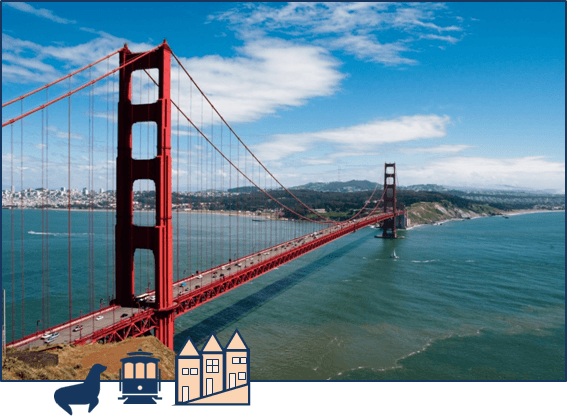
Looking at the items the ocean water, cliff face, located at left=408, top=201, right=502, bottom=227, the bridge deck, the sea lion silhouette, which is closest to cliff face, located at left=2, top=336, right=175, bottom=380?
the bridge deck

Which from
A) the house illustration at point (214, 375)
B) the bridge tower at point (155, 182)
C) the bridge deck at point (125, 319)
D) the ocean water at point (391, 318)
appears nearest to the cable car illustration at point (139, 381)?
the house illustration at point (214, 375)

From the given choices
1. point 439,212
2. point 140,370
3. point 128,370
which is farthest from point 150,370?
point 439,212

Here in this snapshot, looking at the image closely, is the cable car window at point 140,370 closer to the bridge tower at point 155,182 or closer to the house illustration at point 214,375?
the house illustration at point 214,375

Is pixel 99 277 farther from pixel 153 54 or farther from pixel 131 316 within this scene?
pixel 153 54

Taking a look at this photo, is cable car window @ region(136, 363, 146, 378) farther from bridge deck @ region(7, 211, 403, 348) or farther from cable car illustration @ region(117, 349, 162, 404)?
bridge deck @ region(7, 211, 403, 348)

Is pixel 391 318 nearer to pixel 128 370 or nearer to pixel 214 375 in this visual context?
pixel 214 375

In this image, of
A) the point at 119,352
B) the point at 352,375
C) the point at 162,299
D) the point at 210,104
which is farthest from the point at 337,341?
the point at 210,104
